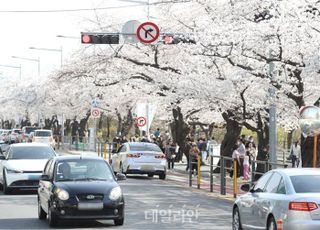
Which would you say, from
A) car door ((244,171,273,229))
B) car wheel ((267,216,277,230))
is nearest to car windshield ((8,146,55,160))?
Answer: car door ((244,171,273,229))

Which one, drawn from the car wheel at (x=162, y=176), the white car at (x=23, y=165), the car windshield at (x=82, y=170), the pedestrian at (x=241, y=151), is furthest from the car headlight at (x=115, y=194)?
the car wheel at (x=162, y=176)

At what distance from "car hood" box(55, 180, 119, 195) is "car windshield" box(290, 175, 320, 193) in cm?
451

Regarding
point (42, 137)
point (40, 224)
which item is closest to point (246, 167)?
point (40, 224)

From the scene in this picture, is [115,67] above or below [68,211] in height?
above

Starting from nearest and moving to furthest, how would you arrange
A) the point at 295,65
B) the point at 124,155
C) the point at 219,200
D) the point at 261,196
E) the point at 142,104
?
the point at 261,196 → the point at 219,200 → the point at 295,65 → the point at 124,155 → the point at 142,104

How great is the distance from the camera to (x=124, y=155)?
34406mm

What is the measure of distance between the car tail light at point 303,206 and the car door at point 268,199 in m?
0.51

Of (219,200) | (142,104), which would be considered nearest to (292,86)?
(219,200)

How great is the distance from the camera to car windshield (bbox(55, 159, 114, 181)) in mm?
17016

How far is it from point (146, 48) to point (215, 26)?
52.8 feet

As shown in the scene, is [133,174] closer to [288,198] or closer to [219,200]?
[219,200]

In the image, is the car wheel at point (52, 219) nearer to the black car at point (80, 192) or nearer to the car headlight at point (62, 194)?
the black car at point (80, 192)

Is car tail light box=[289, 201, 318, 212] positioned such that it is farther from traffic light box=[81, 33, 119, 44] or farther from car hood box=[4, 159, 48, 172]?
traffic light box=[81, 33, 119, 44]

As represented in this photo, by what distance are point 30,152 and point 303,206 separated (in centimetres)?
1549
